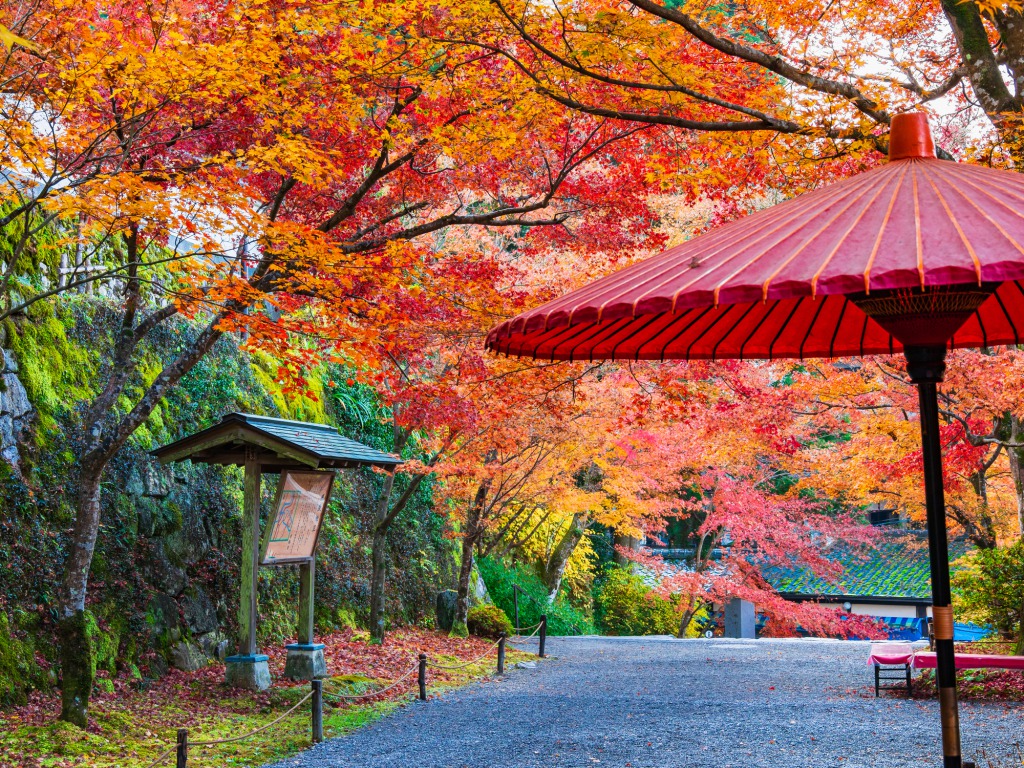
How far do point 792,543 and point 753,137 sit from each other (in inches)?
601

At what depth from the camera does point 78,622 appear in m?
7.30

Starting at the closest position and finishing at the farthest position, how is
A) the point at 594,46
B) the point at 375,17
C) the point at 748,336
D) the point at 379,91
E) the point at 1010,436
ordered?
the point at 748,336 → the point at 594,46 → the point at 375,17 → the point at 379,91 → the point at 1010,436

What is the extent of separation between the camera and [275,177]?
9242 millimetres

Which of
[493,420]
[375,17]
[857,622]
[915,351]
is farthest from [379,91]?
[857,622]

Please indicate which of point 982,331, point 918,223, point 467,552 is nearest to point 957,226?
point 918,223

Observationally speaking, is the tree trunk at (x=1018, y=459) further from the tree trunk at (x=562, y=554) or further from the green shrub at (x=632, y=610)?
the green shrub at (x=632, y=610)

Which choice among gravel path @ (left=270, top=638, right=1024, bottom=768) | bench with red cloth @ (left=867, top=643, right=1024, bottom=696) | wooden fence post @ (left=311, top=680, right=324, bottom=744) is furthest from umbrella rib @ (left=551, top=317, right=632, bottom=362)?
bench with red cloth @ (left=867, top=643, right=1024, bottom=696)

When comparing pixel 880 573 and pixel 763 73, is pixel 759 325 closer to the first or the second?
pixel 763 73

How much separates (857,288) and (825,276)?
92 mm

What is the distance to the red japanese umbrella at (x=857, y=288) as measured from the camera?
8.23 feet

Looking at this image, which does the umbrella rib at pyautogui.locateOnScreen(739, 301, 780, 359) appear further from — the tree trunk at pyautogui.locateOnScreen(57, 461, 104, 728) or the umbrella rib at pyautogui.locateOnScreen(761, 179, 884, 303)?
the tree trunk at pyautogui.locateOnScreen(57, 461, 104, 728)

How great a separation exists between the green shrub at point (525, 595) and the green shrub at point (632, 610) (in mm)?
2026

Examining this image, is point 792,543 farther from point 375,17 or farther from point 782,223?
point 782,223

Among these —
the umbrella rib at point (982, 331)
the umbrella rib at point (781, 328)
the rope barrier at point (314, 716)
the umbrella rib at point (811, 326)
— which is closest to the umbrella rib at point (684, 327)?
the umbrella rib at point (781, 328)
